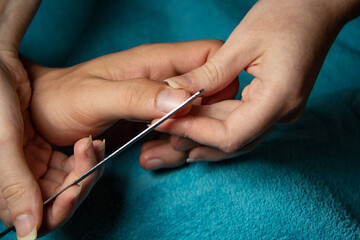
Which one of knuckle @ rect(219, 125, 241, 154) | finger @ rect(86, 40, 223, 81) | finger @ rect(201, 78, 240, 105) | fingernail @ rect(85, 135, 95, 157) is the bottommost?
fingernail @ rect(85, 135, 95, 157)

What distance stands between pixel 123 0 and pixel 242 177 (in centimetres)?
86

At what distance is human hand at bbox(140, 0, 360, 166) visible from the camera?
59cm

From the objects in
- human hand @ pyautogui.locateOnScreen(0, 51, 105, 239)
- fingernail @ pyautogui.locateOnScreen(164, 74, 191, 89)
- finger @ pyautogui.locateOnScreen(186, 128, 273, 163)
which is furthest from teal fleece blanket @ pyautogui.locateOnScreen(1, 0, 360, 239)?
fingernail @ pyautogui.locateOnScreen(164, 74, 191, 89)

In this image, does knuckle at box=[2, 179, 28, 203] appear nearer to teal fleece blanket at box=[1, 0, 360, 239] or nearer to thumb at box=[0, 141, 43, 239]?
thumb at box=[0, 141, 43, 239]

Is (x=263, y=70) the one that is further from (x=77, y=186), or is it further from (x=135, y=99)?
(x=77, y=186)

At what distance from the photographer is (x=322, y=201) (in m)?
0.69

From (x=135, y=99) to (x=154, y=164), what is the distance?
25 cm

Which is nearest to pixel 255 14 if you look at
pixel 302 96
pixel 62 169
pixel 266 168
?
pixel 302 96

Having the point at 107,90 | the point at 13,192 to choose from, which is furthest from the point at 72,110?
the point at 13,192

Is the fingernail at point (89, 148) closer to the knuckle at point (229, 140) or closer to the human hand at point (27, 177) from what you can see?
the human hand at point (27, 177)

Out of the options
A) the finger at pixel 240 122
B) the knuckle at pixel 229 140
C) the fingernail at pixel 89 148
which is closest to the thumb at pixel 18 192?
the fingernail at pixel 89 148

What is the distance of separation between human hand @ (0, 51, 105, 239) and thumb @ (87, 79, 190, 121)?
78mm

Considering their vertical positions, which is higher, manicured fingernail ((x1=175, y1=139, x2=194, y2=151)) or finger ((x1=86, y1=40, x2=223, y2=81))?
finger ((x1=86, y1=40, x2=223, y2=81))

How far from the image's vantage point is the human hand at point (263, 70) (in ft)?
1.94
